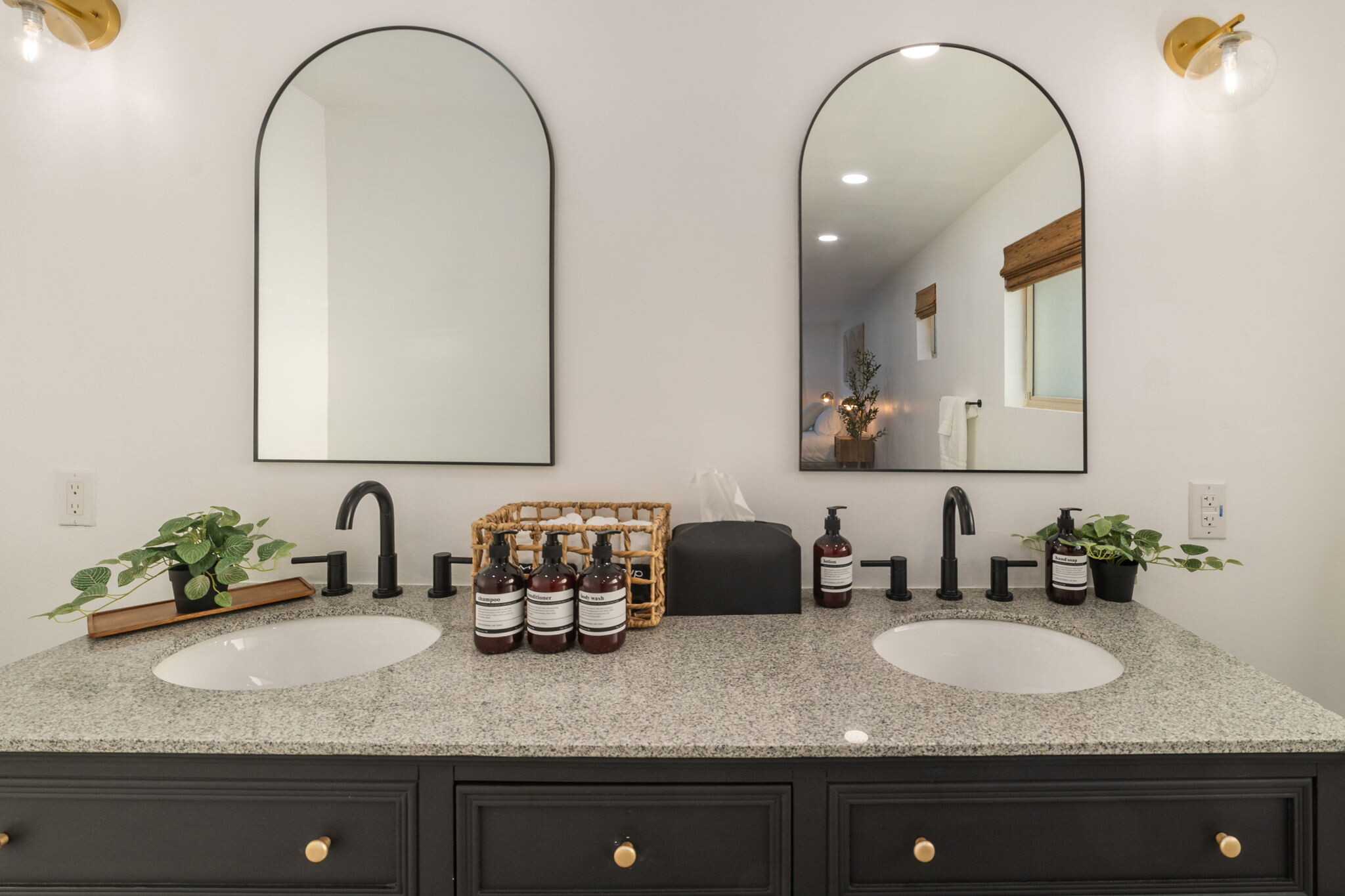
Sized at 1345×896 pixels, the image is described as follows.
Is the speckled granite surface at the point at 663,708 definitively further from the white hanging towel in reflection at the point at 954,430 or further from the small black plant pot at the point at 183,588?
the white hanging towel in reflection at the point at 954,430

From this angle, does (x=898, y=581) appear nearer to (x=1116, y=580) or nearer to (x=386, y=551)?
(x=1116, y=580)

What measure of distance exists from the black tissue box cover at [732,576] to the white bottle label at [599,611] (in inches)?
8.4

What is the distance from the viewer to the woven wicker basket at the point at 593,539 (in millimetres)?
1134

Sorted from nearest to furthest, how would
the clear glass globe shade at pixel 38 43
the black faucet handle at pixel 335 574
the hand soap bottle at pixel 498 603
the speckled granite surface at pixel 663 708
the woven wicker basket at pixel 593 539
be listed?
the speckled granite surface at pixel 663 708, the hand soap bottle at pixel 498 603, the woven wicker basket at pixel 593 539, the clear glass globe shade at pixel 38 43, the black faucet handle at pixel 335 574

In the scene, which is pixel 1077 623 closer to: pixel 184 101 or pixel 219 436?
pixel 219 436

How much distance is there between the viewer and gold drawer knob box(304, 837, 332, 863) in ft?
2.57

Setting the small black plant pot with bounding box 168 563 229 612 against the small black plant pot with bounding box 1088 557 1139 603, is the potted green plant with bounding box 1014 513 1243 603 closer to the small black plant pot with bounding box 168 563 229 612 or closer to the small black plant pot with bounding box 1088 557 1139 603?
the small black plant pot with bounding box 1088 557 1139 603

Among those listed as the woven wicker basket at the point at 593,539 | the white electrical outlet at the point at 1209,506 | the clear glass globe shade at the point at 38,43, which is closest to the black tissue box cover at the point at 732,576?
the woven wicker basket at the point at 593,539

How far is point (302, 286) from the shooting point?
142 cm

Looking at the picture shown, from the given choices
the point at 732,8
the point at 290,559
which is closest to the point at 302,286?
the point at 290,559

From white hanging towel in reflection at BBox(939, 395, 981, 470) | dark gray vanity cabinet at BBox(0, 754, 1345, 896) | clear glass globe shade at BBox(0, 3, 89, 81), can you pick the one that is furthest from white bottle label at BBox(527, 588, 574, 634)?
clear glass globe shade at BBox(0, 3, 89, 81)

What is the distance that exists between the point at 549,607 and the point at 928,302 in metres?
1.07

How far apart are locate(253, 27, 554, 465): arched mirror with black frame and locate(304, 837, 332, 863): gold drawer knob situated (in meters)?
0.80

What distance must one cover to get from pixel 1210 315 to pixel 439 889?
1.87 metres
